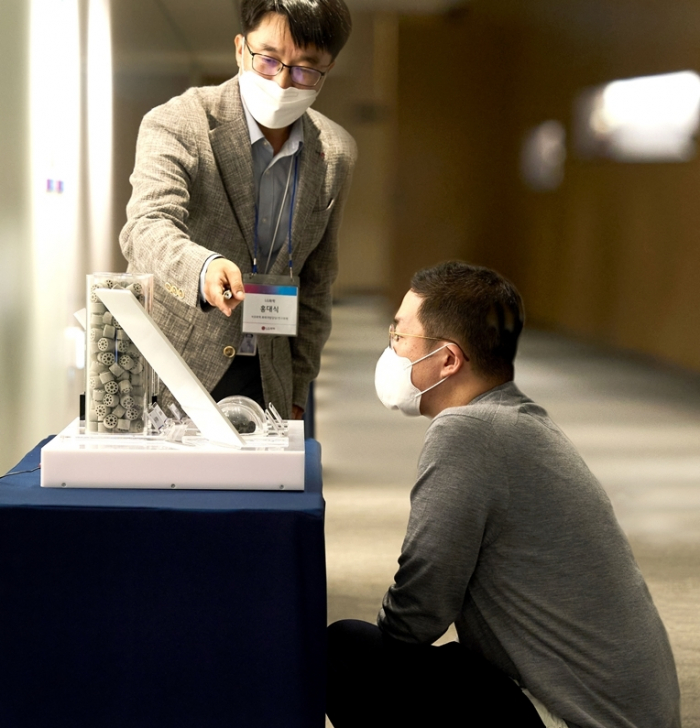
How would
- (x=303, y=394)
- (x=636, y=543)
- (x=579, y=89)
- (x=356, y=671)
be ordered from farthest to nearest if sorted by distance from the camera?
(x=579, y=89), (x=636, y=543), (x=303, y=394), (x=356, y=671)

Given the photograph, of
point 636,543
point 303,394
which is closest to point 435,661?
point 303,394

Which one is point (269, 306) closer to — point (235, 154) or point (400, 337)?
point (235, 154)

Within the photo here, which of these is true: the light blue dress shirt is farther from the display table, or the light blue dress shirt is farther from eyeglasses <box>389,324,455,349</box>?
the display table

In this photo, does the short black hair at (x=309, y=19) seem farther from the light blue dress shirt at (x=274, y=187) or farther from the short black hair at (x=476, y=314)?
the short black hair at (x=476, y=314)

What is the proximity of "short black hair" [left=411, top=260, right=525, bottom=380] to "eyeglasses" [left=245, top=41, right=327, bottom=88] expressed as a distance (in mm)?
588

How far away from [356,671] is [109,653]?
1.45ft

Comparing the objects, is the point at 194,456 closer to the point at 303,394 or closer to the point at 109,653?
the point at 109,653

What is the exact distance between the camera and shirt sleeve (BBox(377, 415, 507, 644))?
1411 millimetres

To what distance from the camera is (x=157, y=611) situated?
4.47 ft

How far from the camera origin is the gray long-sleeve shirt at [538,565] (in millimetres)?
1418

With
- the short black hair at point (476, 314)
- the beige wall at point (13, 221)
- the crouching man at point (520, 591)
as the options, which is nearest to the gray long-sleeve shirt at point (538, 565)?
the crouching man at point (520, 591)

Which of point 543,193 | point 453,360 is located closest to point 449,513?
point 453,360

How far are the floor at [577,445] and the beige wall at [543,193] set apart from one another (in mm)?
242

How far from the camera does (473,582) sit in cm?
149
